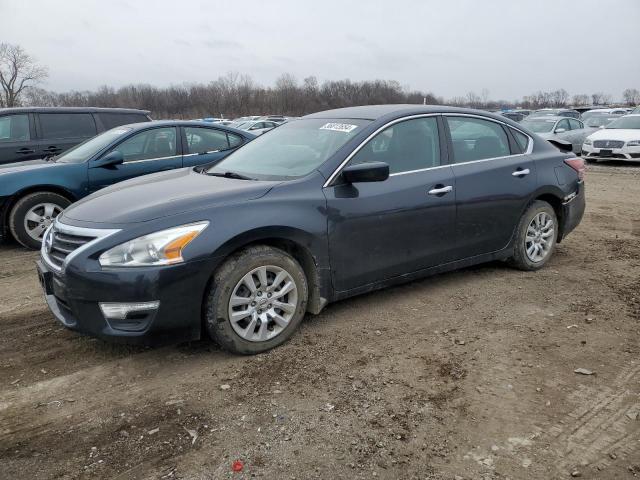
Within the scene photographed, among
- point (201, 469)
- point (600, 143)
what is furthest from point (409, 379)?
point (600, 143)

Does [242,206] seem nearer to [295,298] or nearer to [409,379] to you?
[295,298]

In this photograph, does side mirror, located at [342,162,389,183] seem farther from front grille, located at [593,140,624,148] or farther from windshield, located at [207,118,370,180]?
front grille, located at [593,140,624,148]

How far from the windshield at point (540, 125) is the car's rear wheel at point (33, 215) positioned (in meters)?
14.0

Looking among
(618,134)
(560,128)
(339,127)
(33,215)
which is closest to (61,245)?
(339,127)

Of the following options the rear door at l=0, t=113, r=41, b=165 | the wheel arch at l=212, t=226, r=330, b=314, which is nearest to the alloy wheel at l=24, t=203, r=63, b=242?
the rear door at l=0, t=113, r=41, b=165

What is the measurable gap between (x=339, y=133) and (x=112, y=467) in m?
2.79

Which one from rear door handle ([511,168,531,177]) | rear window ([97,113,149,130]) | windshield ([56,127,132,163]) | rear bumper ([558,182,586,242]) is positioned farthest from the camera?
Answer: rear window ([97,113,149,130])

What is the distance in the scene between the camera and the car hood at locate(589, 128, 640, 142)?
13898 mm

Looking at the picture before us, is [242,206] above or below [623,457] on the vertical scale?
above

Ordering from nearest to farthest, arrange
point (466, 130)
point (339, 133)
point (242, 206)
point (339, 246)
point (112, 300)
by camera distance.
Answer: point (112, 300), point (242, 206), point (339, 246), point (339, 133), point (466, 130)

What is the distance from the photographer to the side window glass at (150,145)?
687 centimetres

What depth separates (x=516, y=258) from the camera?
16.3ft

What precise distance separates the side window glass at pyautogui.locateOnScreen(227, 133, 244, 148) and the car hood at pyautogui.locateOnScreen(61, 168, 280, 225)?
383 cm

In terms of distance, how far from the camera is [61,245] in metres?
3.33
